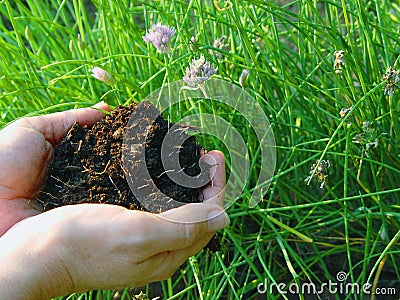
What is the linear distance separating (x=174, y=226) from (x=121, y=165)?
219mm

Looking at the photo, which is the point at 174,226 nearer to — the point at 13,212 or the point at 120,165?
the point at 120,165

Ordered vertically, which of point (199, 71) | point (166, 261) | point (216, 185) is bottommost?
point (166, 261)

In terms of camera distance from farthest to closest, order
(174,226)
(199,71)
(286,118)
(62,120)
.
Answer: (286,118), (62,120), (199,71), (174,226)

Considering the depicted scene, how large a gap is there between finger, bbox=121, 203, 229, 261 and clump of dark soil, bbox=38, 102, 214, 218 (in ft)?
0.30

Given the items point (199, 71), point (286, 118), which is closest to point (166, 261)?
point (199, 71)

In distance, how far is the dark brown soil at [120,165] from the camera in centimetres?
111

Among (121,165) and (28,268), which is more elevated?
(121,165)

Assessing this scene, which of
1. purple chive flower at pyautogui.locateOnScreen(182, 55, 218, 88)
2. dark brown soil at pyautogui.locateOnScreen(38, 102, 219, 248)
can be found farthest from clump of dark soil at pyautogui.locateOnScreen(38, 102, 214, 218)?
purple chive flower at pyautogui.locateOnScreen(182, 55, 218, 88)

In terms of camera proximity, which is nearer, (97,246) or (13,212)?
(97,246)

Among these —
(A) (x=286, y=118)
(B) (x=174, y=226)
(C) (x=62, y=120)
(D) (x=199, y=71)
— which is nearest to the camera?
(B) (x=174, y=226)

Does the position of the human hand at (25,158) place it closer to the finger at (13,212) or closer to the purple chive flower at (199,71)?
the finger at (13,212)

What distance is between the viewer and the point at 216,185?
3.66ft

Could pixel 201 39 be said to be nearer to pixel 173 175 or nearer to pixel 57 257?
pixel 173 175

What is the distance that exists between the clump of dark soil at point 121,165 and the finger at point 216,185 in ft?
0.04
